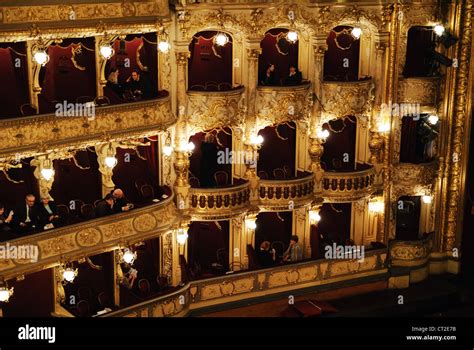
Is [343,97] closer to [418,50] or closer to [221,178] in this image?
[418,50]

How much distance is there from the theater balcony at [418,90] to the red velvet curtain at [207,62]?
6.99m

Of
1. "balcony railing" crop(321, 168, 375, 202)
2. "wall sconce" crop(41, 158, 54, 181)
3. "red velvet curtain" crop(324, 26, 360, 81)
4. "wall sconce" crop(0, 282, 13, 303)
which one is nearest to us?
"wall sconce" crop(0, 282, 13, 303)

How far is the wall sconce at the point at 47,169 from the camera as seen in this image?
28953 millimetres

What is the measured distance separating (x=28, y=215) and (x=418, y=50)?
17.1m

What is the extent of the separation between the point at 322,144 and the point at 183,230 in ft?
23.4

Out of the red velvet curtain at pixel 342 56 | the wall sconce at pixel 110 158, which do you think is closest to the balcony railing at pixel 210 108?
the wall sconce at pixel 110 158

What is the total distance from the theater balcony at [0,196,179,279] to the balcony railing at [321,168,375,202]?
22.4 feet

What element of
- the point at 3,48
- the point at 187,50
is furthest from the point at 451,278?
the point at 3,48

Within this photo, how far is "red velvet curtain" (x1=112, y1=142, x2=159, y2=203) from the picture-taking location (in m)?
32.4

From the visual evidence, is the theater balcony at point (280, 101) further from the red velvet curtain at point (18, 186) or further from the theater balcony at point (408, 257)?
the red velvet curtain at point (18, 186)

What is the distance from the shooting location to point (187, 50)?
107ft

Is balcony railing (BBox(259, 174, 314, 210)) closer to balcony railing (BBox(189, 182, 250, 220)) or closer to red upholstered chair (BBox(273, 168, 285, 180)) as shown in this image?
red upholstered chair (BBox(273, 168, 285, 180))

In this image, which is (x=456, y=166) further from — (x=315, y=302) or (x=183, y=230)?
(x=183, y=230)

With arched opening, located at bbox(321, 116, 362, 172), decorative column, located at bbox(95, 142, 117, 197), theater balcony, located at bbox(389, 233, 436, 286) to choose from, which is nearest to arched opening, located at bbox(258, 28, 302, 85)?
arched opening, located at bbox(321, 116, 362, 172)
